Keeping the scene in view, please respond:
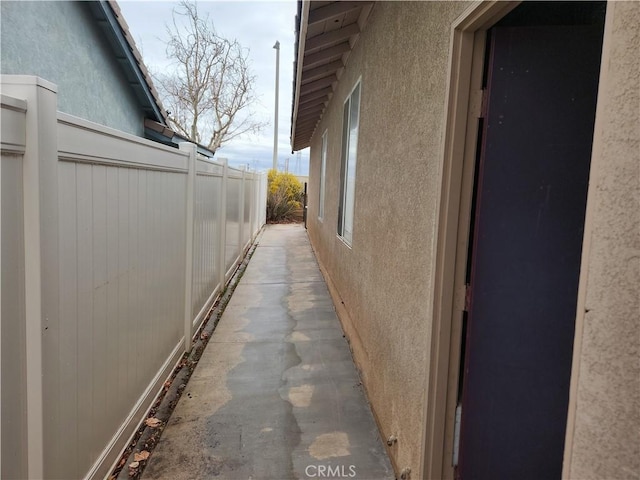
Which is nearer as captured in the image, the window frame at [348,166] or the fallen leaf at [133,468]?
the fallen leaf at [133,468]

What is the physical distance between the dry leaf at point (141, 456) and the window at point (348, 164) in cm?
301

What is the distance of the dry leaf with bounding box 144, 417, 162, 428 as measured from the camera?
307cm

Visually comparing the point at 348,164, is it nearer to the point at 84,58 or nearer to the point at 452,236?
the point at 452,236

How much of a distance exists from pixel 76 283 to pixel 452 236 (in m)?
1.76

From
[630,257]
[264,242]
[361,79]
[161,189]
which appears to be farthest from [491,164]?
[264,242]

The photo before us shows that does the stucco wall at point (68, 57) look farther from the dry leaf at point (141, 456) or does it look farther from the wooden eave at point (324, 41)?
the dry leaf at point (141, 456)

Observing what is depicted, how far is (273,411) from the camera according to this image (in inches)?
130

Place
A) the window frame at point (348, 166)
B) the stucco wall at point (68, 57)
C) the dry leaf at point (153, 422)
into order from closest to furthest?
1. the dry leaf at point (153, 422)
2. the stucco wall at point (68, 57)
3. the window frame at point (348, 166)

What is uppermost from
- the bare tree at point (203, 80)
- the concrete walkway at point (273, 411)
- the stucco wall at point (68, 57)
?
the bare tree at point (203, 80)

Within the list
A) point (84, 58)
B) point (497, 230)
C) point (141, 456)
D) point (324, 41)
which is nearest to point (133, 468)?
point (141, 456)

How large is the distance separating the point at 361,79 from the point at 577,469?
4.30 m

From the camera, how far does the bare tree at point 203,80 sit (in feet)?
63.5

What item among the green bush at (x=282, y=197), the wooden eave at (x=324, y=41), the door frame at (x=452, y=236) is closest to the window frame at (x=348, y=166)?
the wooden eave at (x=324, y=41)

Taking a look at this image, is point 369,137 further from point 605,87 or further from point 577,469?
point 577,469
